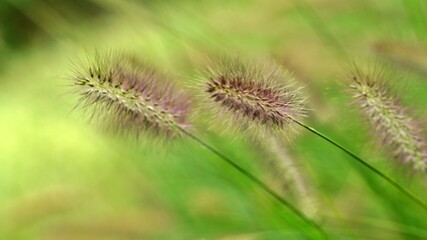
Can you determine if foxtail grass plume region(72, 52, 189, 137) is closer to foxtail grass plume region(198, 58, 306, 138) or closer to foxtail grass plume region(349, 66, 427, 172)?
foxtail grass plume region(198, 58, 306, 138)

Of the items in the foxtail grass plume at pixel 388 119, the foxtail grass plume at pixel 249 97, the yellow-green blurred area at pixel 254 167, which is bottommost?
the foxtail grass plume at pixel 249 97

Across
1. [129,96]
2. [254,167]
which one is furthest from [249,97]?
[254,167]

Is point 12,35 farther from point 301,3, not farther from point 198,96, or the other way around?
point 198,96

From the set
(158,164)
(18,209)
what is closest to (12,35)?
(158,164)

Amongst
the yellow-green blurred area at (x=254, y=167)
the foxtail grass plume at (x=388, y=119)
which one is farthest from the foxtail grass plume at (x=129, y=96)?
the foxtail grass plume at (x=388, y=119)

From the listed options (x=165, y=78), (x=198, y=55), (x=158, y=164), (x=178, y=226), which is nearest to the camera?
(x=165, y=78)

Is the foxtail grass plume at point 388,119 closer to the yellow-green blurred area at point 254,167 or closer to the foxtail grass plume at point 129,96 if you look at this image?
the yellow-green blurred area at point 254,167

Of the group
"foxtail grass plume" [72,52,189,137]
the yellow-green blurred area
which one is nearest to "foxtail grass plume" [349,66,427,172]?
the yellow-green blurred area
